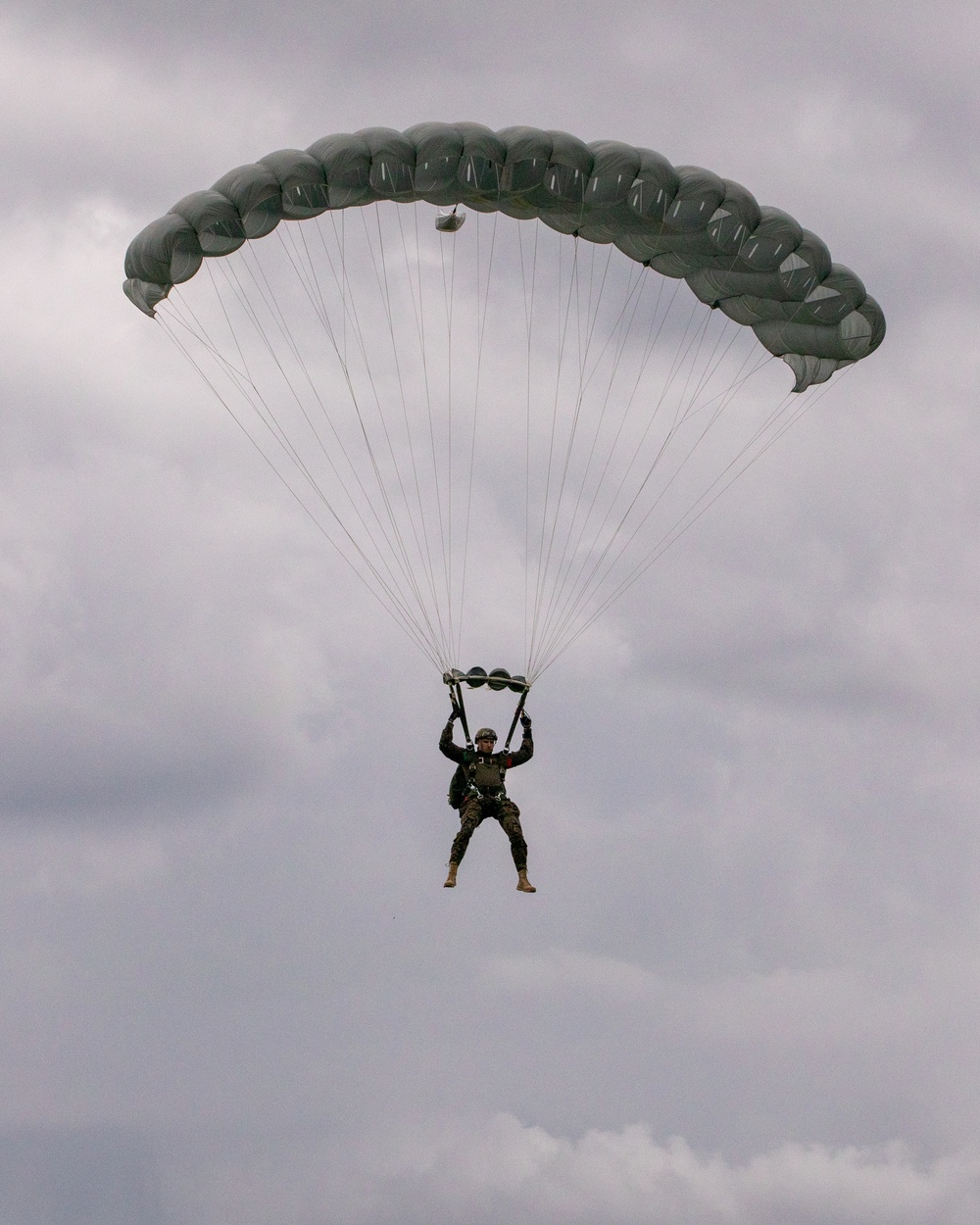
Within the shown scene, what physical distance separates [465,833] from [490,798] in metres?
0.64

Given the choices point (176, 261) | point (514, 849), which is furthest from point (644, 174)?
point (514, 849)

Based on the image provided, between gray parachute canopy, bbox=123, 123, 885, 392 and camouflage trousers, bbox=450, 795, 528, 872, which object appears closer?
gray parachute canopy, bbox=123, 123, 885, 392

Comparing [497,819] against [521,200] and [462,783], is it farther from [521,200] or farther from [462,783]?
[521,200]

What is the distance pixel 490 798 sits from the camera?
33844 mm

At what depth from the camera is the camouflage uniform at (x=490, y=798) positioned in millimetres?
33625

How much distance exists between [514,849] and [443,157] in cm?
957

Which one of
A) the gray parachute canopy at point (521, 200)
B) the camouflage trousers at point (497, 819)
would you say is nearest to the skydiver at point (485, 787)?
the camouflage trousers at point (497, 819)

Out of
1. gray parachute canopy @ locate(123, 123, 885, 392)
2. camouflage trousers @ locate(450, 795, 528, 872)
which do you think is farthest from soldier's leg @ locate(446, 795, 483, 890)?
gray parachute canopy @ locate(123, 123, 885, 392)

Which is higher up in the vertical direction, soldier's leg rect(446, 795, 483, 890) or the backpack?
the backpack

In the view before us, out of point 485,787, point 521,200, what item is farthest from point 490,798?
point 521,200

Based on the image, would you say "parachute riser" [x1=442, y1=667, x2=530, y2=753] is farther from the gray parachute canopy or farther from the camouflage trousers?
the gray parachute canopy

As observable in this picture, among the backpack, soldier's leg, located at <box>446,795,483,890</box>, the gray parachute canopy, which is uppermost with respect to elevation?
the gray parachute canopy

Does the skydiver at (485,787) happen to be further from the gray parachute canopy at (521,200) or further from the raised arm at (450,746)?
the gray parachute canopy at (521,200)

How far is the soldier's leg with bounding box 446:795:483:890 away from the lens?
33406 millimetres
